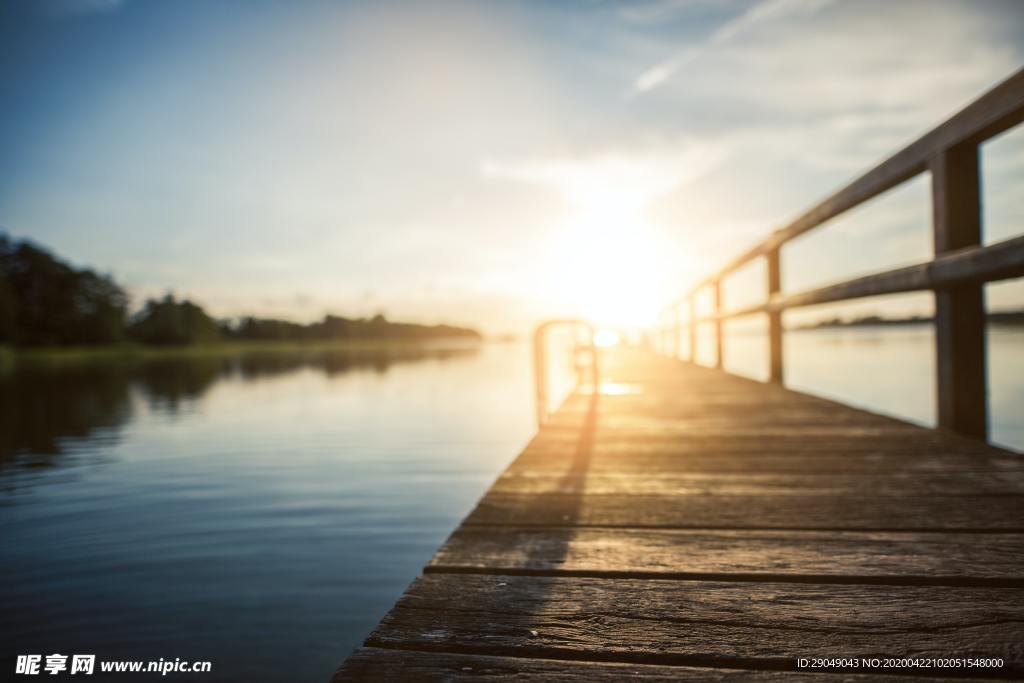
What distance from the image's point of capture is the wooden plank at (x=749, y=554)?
1.19 metres

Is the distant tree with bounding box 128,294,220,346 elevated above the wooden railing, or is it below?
above

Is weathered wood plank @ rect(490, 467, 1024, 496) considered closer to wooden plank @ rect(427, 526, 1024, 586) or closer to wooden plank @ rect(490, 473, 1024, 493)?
wooden plank @ rect(490, 473, 1024, 493)

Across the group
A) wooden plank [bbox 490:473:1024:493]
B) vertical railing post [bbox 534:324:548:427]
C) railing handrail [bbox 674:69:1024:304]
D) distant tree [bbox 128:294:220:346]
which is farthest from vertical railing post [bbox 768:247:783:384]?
distant tree [bbox 128:294:220:346]

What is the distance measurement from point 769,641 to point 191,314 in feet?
305

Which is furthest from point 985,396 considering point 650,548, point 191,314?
point 191,314

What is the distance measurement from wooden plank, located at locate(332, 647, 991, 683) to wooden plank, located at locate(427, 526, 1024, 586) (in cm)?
33

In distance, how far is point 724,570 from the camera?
1228 mm

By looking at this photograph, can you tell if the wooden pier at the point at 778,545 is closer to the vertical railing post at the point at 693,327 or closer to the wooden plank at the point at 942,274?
the wooden plank at the point at 942,274

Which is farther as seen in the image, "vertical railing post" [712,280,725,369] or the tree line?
the tree line

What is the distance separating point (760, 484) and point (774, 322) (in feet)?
9.25

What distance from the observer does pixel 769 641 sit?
0.94 metres

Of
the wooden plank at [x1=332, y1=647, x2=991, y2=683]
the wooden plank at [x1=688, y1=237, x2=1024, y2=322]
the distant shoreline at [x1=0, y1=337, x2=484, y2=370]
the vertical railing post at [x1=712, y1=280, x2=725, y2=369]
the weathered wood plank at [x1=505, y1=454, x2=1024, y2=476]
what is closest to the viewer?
the wooden plank at [x1=332, y1=647, x2=991, y2=683]

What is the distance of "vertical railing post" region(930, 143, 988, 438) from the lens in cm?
217

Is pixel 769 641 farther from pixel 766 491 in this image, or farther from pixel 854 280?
pixel 854 280
